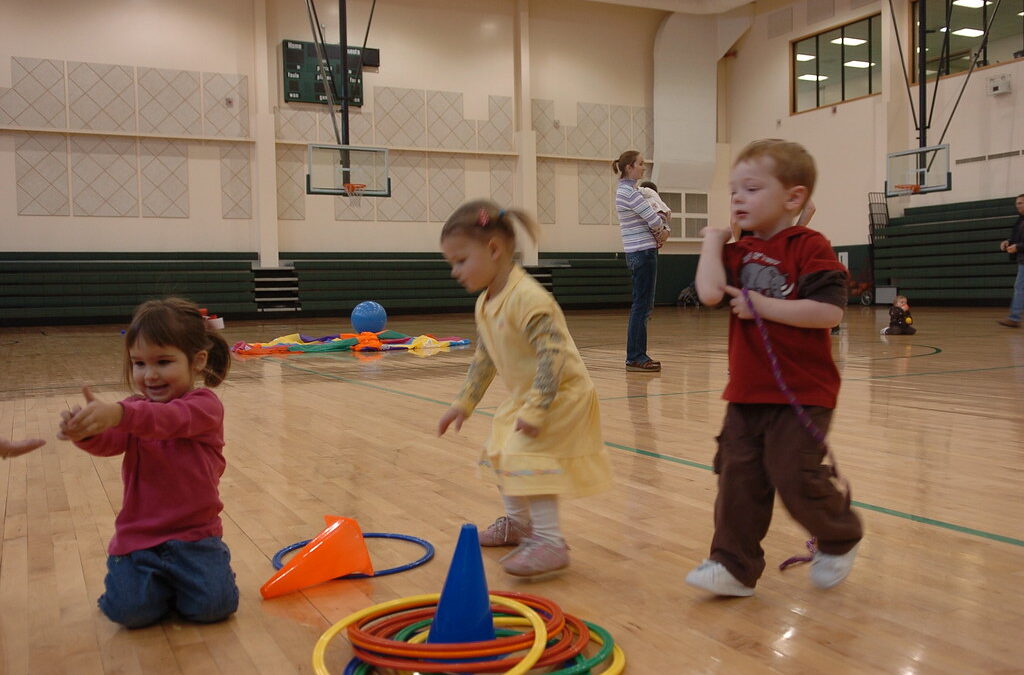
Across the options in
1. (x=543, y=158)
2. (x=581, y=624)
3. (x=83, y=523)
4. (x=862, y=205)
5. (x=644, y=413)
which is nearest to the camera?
(x=581, y=624)

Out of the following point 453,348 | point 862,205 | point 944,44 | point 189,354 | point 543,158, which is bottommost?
point 453,348

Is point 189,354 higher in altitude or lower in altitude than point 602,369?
higher

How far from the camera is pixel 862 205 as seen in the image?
15359 millimetres

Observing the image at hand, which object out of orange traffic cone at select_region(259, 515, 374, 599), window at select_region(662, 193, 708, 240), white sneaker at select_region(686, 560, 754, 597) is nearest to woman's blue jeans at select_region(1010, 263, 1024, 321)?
window at select_region(662, 193, 708, 240)

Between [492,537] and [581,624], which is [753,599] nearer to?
[581,624]

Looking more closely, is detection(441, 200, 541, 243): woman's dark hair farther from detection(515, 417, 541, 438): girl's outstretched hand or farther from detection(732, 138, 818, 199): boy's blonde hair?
detection(732, 138, 818, 199): boy's blonde hair

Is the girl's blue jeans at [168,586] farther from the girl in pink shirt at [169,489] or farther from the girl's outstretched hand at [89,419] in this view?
the girl's outstretched hand at [89,419]

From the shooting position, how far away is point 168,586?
1.72 meters

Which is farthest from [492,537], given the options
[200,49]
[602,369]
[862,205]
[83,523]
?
[862,205]

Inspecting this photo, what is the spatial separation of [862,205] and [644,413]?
12731 mm

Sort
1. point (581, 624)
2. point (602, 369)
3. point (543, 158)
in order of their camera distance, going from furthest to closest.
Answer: point (543, 158) < point (602, 369) < point (581, 624)

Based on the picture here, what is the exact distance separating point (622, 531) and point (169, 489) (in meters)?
1.08

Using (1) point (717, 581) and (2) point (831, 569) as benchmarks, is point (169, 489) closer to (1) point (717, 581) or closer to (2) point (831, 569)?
(1) point (717, 581)

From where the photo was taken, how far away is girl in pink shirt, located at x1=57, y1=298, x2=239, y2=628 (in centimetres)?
166
